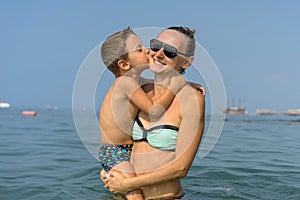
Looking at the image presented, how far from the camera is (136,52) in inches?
177

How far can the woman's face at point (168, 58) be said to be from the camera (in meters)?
4.27

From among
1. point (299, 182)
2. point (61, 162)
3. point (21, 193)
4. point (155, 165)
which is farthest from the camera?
point (61, 162)

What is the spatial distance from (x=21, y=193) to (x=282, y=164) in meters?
6.65

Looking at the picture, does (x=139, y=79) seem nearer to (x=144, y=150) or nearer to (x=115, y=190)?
(x=144, y=150)

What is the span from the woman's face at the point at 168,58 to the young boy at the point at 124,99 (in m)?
0.12

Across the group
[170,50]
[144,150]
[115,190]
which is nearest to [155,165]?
[144,150]

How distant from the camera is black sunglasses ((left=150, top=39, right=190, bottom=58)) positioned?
425 cm

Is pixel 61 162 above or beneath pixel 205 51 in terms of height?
beneath

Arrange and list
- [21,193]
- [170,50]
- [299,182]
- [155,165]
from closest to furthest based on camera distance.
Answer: [170,50]
[155,165]
[21,193]
[299,182]

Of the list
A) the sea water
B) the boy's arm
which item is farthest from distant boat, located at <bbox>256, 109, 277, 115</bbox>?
the boy's arm

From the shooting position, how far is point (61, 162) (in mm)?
10273

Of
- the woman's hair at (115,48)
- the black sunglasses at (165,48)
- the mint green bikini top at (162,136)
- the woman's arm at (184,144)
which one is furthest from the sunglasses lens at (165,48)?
the mint green bikini top at (162,136)

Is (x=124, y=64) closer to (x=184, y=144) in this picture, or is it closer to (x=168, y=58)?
(x=168, y=58)

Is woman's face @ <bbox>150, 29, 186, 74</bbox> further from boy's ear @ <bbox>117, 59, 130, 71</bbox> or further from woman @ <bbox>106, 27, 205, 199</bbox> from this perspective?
boy's ear @ <bbox>117, 59, 130, 71</bbox>
